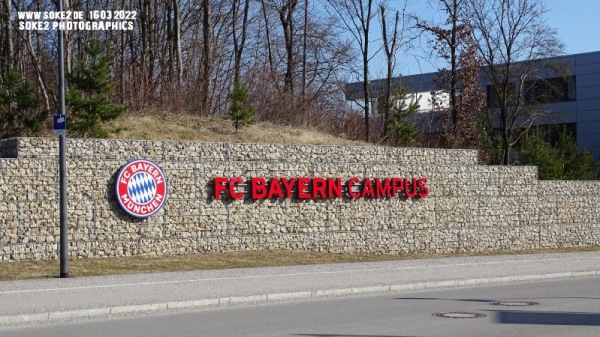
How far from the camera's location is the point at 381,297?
17797 millimetres

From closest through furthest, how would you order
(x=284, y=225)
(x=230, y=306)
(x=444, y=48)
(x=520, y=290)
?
(x=230, y=306) < (x=520, y=290) < (x=284, y=225) < (x=444, y=48)

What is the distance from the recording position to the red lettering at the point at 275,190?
2875cm

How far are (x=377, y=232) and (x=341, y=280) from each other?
11346 mm

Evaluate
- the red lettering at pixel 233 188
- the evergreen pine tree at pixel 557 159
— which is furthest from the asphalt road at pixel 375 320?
the evergreen pine tree at pixel 557 159

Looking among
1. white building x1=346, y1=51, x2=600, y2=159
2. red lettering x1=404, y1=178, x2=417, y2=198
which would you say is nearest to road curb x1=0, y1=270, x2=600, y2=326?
red lettering x1=404, y1=178, x2=417, y2=198

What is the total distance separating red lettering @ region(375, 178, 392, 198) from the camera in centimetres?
3158

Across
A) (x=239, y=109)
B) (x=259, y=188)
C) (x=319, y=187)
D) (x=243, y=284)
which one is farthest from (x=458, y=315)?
(x=239, y=109)

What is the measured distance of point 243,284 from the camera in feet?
62.6

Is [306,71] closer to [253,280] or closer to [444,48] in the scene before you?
[444,48]

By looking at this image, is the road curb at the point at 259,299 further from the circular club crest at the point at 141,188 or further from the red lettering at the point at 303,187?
the circular club crest at the point at 141,188

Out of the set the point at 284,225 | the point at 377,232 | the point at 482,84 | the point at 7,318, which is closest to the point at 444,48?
the point at 377,232

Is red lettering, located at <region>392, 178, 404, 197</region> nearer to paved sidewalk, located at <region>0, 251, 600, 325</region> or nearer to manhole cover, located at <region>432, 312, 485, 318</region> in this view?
paved sidewalk, located at <region>0, 251, 600, 325</region>

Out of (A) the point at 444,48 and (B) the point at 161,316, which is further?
(A) the point at 444,48

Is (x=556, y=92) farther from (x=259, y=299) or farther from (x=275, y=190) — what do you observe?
(x=259, y=299)
